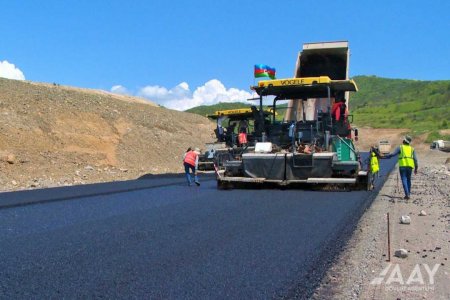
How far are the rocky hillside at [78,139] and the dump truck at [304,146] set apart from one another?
6953 millimetres

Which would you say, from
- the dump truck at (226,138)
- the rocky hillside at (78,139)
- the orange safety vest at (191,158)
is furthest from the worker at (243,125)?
the rocky hillside at (78,139)

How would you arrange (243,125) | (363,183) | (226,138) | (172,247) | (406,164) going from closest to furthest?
(172,247), (406,164), (363,183), (243,125), (226,138)

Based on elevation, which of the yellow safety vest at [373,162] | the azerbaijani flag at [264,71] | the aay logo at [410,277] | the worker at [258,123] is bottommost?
the aay logo at [410,277]

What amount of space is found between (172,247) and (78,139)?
18.7 metres

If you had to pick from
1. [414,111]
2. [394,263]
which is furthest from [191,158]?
[414,111]

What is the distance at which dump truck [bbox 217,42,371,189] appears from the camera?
11.3m

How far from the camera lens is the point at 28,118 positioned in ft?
76.2

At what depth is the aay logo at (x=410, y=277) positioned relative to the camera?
170 inches

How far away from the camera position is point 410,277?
4.55 m

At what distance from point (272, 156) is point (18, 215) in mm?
5439

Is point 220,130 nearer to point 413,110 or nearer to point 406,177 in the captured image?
point 406,177

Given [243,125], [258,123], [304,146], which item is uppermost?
[243,125]

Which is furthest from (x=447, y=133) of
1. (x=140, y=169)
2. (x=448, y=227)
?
(x=448, y=227)

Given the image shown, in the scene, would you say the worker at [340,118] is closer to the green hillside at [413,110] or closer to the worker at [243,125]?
the worker at [243,125]
